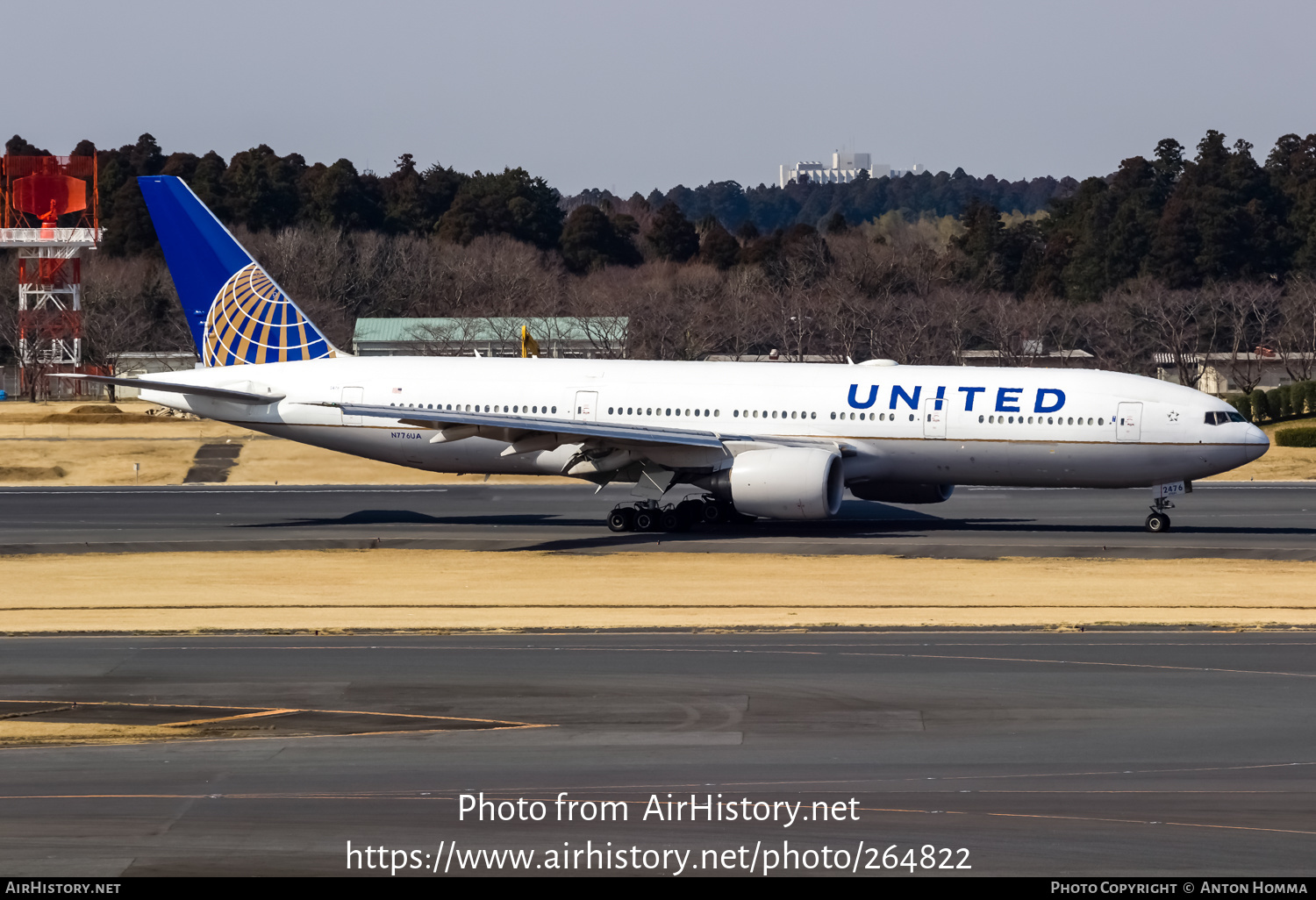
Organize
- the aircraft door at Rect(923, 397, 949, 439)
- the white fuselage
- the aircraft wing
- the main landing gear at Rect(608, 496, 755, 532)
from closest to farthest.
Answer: the aircraft wing
the white fuselage
the aircraft door at Rect(923, 397, 949, 439)
the main landing gear at Rect(608, 496, 755, 532)

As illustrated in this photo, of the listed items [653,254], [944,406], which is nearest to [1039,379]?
[944,406]

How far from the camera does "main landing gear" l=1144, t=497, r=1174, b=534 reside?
3706 cm

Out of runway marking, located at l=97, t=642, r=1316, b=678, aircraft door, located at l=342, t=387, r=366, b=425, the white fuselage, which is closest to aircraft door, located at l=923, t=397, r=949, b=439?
the white fuselage

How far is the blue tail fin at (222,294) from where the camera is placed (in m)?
41.7

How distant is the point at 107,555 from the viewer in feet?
111

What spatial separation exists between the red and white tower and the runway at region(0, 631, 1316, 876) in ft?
233

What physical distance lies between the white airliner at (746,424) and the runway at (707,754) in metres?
12.8

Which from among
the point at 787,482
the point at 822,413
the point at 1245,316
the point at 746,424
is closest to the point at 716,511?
the point at 746,424

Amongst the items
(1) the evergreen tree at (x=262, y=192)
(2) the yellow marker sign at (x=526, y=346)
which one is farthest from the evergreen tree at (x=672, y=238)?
(2) the yellow marker sign at (x=526, y=346)

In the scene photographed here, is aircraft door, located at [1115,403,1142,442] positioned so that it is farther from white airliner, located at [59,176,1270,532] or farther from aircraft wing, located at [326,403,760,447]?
aircraft wing, located at [326,403,760,447]

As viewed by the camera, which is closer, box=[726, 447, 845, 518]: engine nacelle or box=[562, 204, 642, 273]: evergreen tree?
box=[726, 447, 845, 518]: engine nacelle

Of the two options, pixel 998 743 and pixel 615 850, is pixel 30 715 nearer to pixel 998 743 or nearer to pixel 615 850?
pixel 615 850

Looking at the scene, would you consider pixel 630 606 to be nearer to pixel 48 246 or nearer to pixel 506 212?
pixel 48 246

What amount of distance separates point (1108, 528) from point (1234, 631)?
47.9ft
